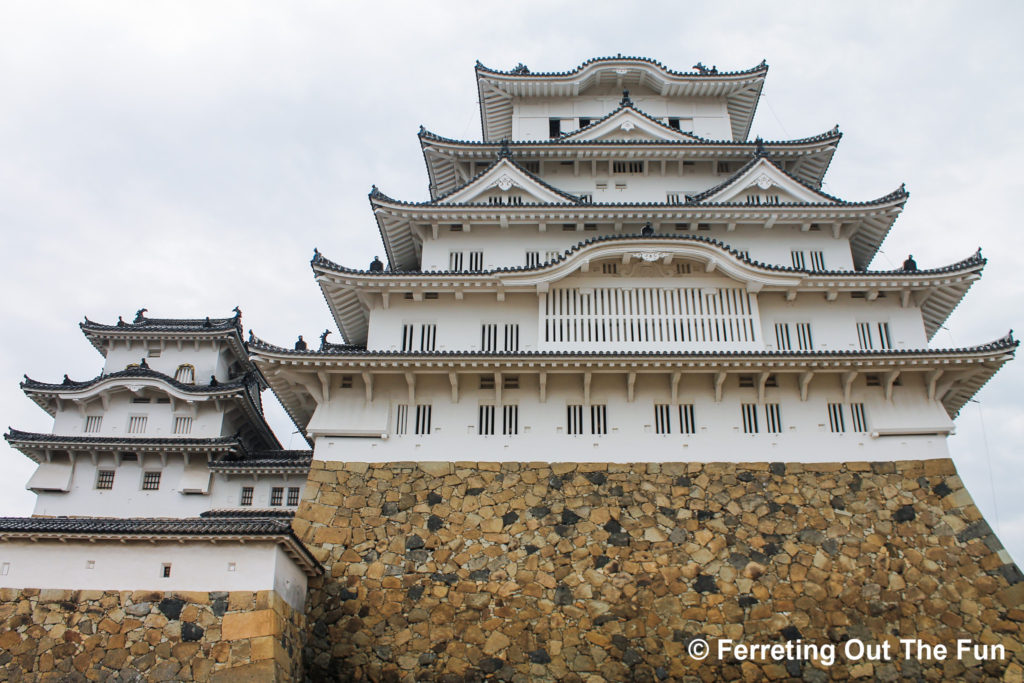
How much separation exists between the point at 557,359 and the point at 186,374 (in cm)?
1732

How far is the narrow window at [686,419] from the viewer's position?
19.7 m

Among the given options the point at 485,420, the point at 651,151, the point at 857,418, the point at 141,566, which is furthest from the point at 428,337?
the point at 857,418

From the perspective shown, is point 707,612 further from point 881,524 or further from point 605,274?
point 605,274

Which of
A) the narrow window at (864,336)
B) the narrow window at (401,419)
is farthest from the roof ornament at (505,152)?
the narrow window at (864,336)

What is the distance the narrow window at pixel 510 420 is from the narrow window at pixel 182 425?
45.6 ft

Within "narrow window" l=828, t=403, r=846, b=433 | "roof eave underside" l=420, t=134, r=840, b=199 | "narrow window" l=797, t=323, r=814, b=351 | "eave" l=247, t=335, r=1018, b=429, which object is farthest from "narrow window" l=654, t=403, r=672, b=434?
"roof eave underside" l=420, t=134, r=840, b=199

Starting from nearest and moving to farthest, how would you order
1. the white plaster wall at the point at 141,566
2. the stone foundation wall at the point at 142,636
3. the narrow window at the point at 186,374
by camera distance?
the stone foundation wall at the point at 142,636, the white plaster wall at the point at 141,566, the narrow window at the point at 186,374

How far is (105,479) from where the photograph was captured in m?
27.4

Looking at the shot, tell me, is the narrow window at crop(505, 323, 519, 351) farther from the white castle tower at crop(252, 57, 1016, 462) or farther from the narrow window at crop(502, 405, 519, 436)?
the narrow window at crop(502, 405, 519, 436)

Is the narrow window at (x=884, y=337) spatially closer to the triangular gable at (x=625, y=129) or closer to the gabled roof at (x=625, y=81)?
the triangular gable at (x=625, y=129)

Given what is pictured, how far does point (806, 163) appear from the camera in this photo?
2712cm

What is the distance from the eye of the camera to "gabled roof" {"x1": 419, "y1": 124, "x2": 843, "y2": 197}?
2612 centimetres

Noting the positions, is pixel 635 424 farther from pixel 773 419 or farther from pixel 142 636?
pixel 142 636

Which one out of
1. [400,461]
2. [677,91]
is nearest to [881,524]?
[400,461]
